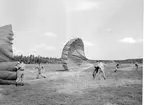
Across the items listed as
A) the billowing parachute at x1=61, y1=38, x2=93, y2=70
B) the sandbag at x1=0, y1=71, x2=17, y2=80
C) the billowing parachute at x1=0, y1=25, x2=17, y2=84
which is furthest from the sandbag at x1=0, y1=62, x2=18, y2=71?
the billowing parachute at x1=61, y1=38, x2=93, y2=70

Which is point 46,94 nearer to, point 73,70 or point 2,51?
point 2,51

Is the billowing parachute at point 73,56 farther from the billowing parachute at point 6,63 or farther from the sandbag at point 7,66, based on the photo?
the sandbag at point 7,66

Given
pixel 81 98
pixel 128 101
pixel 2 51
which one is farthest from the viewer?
pixel 2 51

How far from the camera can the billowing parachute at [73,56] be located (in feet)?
95.0

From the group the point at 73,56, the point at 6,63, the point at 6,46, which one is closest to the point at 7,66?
the point at 6,63

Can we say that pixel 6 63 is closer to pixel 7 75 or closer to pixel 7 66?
pixel 7 66

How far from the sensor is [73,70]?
29.1m

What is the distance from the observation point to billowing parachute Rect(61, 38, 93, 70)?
29.0 metres

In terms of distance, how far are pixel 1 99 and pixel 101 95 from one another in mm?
5379

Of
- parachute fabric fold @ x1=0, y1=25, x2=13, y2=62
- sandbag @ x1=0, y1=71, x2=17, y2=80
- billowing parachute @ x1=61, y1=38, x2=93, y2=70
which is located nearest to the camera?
sandbag @ x1=0, y1=71, x2=17, y2=80

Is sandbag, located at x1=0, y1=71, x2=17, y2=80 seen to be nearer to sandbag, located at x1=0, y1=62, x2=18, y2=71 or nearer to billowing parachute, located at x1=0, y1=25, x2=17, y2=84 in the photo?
billowing parachute, located at x1=0, y1=25, x2=17, y2=84

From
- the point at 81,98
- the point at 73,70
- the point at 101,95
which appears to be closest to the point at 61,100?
the point at 81,98

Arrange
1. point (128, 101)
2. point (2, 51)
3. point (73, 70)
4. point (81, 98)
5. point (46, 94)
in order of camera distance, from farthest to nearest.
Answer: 1. point (73, 70)
2. point (2, 51)
3. point (46, 94)
4. point (81, 98)
5. point (128, 101)

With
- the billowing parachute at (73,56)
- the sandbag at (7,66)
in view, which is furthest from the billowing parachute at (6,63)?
the billowing parachute at (73,56)
